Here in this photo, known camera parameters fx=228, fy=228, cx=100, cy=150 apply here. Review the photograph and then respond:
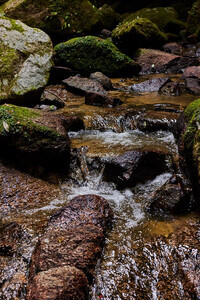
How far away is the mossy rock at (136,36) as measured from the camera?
10.4 metres

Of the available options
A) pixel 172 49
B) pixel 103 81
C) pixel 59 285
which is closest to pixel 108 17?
pixel 172 49

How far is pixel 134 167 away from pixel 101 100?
3.35 meters

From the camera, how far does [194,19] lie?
595 inches

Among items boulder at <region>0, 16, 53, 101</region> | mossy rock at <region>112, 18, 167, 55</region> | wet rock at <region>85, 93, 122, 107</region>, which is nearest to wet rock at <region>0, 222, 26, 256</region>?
boulder at <region>0, 16, 53, 101</region>

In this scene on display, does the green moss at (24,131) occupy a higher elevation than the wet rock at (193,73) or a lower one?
higher

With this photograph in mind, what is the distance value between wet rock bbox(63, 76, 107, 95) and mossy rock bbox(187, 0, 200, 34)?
36.9 feet

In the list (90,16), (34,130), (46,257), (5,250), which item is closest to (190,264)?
(46,257)

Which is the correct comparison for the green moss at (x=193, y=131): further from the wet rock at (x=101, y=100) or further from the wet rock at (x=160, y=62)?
the wet rock at (x=160, y=62)

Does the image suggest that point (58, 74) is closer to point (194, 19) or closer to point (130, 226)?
point (130, 226)

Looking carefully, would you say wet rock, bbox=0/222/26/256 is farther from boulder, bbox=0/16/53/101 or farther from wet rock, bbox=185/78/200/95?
wet rock, bbox=185/78/200/95

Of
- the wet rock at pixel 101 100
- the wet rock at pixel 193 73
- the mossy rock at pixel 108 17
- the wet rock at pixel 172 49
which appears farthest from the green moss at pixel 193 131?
the mossy rock at pixel 108 17

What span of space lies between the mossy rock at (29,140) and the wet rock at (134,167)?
36.9 inches

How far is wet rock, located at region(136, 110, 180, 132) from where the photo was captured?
5023mm

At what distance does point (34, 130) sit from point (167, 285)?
2889 mm
